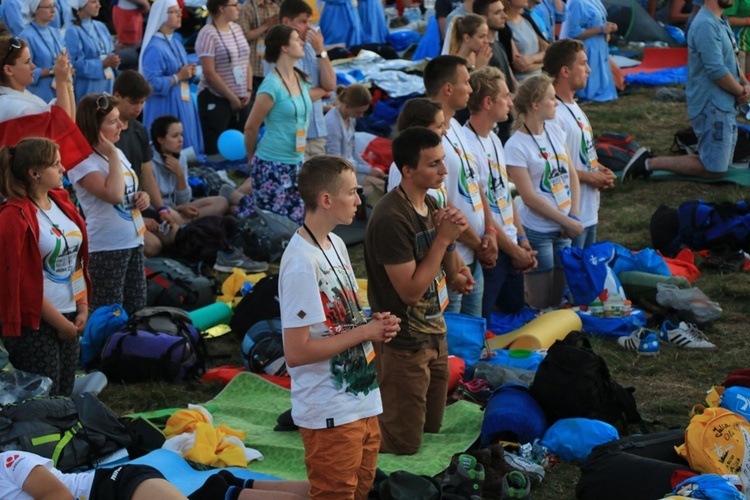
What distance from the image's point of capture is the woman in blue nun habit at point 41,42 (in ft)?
31.6

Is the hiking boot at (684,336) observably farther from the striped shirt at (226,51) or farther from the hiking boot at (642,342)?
the striped shirt at (226,51)

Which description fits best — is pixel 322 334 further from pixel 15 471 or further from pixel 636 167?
pixel 636 167

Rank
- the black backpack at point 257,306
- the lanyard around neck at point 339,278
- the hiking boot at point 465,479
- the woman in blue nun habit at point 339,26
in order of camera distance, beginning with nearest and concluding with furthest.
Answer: the lanyard around neck at point 339,278 → the hiking boot at point 465,479 → the black backpack at point 257,306 → the woman in blue nun habit at point 339,26

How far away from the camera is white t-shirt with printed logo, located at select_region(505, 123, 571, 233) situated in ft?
22.6

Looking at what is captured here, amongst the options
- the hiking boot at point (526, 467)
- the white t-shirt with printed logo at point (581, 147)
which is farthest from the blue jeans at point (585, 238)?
the hiking boot at point (526, 467)

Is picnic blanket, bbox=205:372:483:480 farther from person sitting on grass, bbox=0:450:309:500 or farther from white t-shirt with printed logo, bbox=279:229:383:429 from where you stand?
white t-shirt with printed logo, bbox=279:229:383:429

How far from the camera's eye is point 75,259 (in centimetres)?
568

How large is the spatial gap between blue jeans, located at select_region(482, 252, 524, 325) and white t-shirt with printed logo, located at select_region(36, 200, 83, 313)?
2535mm

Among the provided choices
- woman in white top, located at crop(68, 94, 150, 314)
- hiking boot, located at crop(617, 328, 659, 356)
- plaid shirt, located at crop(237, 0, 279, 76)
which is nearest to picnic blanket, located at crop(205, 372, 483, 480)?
woman in white top, located at crop(68, 94, 150, 314)

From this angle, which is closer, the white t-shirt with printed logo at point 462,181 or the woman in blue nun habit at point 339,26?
the white t-shirt with printed logo at point 462,181

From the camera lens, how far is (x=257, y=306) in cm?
700

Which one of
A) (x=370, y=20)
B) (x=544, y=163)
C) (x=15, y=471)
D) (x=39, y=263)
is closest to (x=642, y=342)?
(x=544, y=163)

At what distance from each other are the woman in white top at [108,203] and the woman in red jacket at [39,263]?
1.92ft

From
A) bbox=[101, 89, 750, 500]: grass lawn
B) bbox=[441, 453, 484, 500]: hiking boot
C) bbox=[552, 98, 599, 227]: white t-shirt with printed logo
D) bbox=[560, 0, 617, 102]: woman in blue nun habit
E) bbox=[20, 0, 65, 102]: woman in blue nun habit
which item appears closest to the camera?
bbox=[441, 453, 484, 500]: hiking boot
